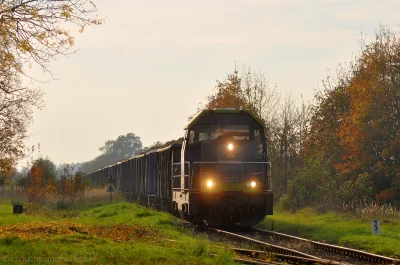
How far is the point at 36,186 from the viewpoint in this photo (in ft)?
164

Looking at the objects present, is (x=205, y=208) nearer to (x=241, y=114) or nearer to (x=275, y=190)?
(x=241, y=114)

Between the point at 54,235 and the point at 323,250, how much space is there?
762cm

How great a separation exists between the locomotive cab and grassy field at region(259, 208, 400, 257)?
6.24 ft

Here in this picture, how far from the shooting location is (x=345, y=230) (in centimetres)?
2200

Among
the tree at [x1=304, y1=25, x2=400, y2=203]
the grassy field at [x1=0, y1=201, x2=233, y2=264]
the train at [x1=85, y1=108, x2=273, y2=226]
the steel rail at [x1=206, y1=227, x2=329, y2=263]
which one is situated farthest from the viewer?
the tree at [x1=304, y1=25, x2=400, y2=203]

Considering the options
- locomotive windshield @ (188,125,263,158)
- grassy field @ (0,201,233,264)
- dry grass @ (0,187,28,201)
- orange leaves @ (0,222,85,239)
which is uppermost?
locomotive windshield @ (188,125,263,158)

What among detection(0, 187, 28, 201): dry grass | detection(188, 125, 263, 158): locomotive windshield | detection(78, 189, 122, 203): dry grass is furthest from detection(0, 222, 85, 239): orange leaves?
detection(0, 187, 28, 201): dry grass

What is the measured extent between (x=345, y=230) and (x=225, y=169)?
15.3 feet

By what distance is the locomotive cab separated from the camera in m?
22.9

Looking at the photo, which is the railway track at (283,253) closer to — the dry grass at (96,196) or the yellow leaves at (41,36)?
the yellow leaves at (41,36)

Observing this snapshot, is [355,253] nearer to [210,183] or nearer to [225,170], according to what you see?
[225,170]

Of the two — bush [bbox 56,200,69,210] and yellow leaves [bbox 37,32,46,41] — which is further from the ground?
yellow leaves [bbox 37,32,46,41]

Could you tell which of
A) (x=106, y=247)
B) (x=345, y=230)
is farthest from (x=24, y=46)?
(x=345, y=230)

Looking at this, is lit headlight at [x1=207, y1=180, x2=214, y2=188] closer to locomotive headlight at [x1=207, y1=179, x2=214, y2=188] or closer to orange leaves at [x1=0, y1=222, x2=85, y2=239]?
locomotive headlight at [x1=207, y1=179, x2=214, y2=188]
